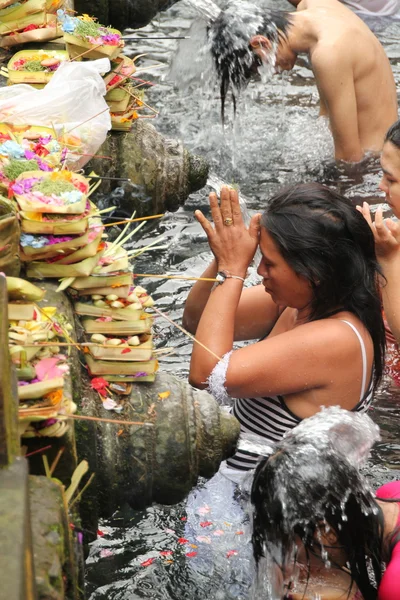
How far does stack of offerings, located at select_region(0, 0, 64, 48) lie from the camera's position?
5.39m

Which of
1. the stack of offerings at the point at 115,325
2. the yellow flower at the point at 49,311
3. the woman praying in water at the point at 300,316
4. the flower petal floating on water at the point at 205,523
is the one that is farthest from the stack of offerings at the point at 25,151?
the flower petal floating on water at the point at 205,523

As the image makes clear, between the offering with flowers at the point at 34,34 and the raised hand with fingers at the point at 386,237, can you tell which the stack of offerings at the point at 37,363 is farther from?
the offering with flowers at the point at 34,34

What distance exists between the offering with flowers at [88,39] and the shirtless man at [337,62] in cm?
111

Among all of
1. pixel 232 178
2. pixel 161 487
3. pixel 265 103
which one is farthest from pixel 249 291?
pixel 265 103

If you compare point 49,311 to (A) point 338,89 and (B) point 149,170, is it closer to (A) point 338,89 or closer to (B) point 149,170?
(B) point 149,170

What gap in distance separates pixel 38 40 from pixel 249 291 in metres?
2.62

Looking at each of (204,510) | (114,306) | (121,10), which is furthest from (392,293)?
(121,10)

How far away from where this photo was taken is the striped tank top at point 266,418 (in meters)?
3.23

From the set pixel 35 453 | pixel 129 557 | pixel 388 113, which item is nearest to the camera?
pixel 35 453

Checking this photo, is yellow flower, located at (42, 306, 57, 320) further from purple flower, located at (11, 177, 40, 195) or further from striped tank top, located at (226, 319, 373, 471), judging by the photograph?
striped tank top, located at (226, 319, 373, 471)

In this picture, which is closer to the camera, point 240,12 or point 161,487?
point 161,487

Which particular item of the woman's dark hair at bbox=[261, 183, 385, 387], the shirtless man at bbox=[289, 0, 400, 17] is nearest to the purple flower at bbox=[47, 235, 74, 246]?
the woman's dark hair at bbox=[261, 183, 385, 387]

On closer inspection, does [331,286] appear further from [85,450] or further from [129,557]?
[129,557]

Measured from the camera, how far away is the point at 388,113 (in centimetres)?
620
